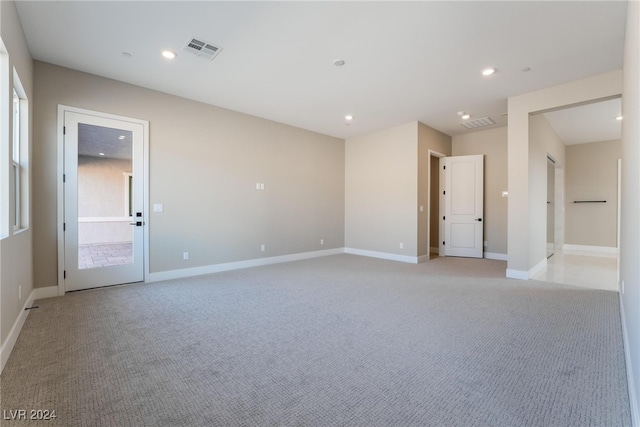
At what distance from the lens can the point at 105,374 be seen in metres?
2.00

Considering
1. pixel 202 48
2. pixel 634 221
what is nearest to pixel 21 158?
pixel 202 48

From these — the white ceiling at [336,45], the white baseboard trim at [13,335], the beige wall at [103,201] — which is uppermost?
the white ceiling at [336,45]

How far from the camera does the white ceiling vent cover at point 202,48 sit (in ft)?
10.6

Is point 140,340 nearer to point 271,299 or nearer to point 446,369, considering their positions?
point 271,299

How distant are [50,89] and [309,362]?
15.2ft

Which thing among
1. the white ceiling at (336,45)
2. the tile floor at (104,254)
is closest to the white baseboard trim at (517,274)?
the white ceiling at (336,45)

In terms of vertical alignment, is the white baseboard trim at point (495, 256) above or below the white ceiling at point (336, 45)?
below

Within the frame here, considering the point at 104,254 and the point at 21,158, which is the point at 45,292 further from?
the point at 21,158

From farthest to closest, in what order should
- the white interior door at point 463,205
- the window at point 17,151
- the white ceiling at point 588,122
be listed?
the white interior door at point 463,205, the white ceiling at point 588,122, the window at point 17,151

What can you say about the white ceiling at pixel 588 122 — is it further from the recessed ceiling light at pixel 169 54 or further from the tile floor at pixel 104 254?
the tile floor at pixel 104 254

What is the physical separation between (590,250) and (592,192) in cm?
158

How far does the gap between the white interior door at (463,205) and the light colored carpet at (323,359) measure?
297 cm

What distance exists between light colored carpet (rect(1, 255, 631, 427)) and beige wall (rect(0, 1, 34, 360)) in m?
0.29

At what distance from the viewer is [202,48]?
3.33 meters
